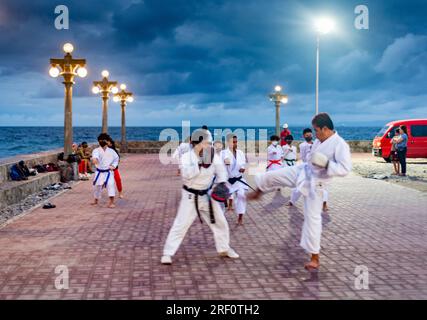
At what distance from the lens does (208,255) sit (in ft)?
21.9

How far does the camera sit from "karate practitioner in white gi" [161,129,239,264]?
20.6 feet

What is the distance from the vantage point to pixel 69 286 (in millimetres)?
5297

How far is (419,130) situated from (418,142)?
26.3 inches

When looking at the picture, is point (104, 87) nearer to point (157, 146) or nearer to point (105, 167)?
point (157, 146)

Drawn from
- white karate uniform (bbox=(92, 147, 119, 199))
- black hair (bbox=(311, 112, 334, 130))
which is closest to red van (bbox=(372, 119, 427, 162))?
white karate uniform (bbox=(92, 147, 119, 199))

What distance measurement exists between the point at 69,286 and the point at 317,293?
8.99 ft

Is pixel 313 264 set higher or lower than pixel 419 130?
lower

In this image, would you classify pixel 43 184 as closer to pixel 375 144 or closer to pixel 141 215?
pixel 141 215

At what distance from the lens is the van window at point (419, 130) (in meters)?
24.4

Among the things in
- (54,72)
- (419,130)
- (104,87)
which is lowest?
(419,130)

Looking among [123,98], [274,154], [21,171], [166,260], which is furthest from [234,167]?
[123,98]

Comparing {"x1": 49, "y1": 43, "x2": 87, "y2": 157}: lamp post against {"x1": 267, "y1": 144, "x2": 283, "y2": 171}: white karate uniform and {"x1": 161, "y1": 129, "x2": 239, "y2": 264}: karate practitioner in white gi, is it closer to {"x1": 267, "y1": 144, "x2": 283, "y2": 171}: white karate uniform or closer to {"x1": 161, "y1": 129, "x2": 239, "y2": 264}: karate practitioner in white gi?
{"x1": 267, "y1": 144, "x2": 283, "y2": 171}: white karate uniform

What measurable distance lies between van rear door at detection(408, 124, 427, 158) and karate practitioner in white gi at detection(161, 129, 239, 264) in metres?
20.5
